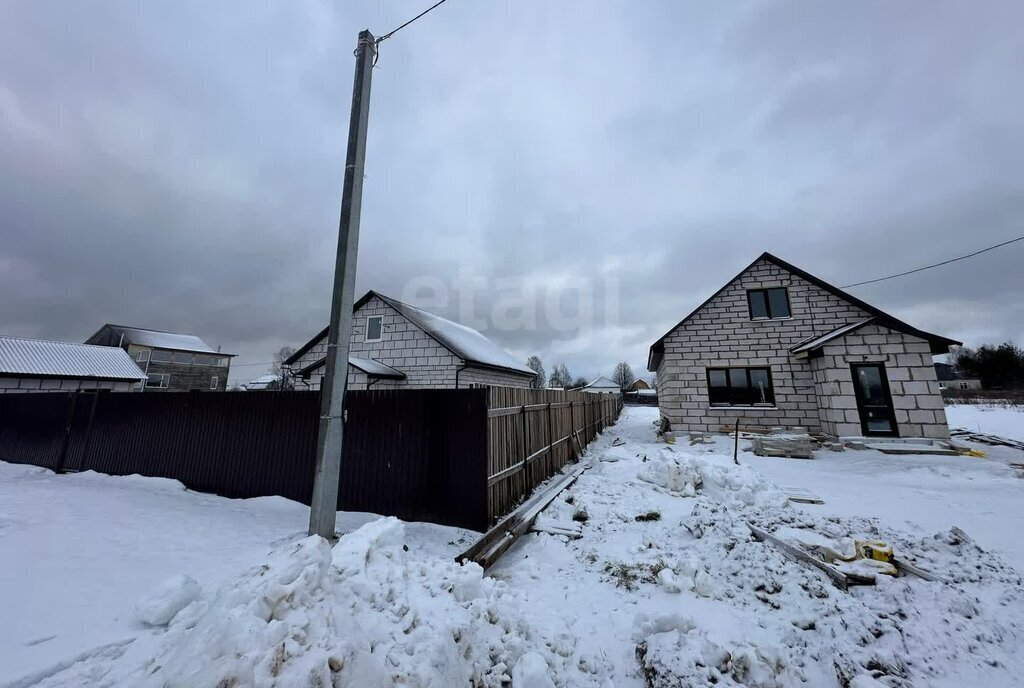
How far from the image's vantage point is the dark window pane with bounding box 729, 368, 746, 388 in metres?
13.4

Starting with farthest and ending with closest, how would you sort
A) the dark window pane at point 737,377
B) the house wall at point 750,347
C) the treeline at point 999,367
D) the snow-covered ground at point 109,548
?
the treeline at point 999,367
the dark window pane at point 737,377
the house wall at point 750,347
the snow-covered ground at point 109,548

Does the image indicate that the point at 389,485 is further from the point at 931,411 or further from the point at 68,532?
the point at 931,411

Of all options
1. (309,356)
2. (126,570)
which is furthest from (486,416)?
(309,356)

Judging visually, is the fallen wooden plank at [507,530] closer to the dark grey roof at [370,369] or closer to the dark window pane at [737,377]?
the dark grey roof at [370,369]

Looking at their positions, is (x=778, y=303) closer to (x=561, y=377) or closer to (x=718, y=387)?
(x=718, y=387)

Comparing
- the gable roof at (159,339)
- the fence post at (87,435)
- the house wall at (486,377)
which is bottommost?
the fence post at (87,435)

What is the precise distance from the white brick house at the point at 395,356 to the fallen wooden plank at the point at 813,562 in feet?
34.9

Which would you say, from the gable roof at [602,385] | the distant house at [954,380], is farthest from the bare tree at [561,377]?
the distant house at [954,380]

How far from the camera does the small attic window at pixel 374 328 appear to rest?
1534 centimetres

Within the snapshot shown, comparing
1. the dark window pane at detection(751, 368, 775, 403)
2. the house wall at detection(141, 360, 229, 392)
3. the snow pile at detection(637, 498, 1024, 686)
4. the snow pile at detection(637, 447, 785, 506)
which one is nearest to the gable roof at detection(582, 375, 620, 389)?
the house wall at detection(141, 360, 229, 392)

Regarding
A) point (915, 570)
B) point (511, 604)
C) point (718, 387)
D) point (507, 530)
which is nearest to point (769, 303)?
point (718, 387)

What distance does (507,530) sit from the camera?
16.8ft

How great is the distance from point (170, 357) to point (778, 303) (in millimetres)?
50987

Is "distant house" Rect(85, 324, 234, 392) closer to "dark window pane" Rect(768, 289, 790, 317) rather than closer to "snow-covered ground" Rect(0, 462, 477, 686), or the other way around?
"snow-covered ground" Rect(0, 462, 477, 686)
